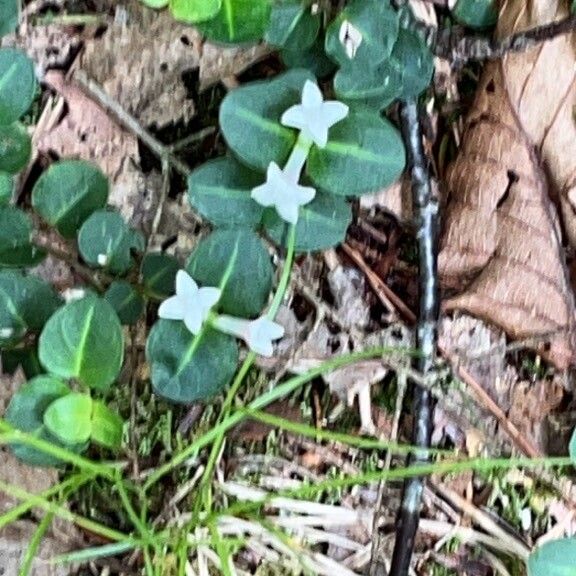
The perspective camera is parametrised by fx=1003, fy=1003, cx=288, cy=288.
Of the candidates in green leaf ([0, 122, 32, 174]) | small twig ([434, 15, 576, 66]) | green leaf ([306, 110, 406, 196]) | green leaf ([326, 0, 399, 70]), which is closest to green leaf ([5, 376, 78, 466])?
green leaf ([0, 122, 32, 174])

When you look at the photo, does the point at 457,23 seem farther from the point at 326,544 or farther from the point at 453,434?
the point at 326,544

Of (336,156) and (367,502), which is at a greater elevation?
(336,156)

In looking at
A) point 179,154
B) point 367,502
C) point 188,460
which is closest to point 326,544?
point 367,502

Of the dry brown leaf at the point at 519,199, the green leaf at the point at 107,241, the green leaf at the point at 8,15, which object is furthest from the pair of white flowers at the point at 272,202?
the green leaf at the point at 8,15

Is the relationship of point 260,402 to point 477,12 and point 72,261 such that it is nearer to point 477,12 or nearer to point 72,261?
point 72,261

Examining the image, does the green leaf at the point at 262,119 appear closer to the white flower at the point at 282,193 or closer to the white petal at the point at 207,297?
the white flower at the point at 282,193

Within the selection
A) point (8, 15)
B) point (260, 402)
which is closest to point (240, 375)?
point (260, 402)
